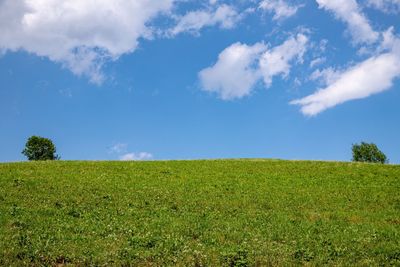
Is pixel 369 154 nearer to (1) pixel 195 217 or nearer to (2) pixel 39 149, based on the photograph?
(2) pixel 39 149

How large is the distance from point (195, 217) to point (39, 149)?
313 feet

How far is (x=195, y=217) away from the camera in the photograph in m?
24.0

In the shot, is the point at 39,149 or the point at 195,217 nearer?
the point at 195,217

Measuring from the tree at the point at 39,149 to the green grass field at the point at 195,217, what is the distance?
229 feet

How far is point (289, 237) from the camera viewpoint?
2038 cm

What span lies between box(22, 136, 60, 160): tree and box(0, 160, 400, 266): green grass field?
69.7 metres

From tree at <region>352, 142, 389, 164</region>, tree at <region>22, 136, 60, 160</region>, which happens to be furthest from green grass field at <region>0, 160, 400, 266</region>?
tree at <region>352, 142, 389, 164</region>

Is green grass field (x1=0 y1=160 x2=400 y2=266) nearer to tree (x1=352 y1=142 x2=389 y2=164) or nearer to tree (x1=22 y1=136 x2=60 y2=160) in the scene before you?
tree (x1=22 y1=136 x2=60 y2=160)

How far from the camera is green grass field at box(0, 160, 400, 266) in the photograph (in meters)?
16.6

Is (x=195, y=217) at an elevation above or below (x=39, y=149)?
below

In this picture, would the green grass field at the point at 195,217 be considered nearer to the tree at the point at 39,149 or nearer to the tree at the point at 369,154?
the tree at the point at 39,149

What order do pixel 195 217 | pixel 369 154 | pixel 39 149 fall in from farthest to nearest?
1. pixel 369 154
2. pixel 39 149
3. pixel 195 217

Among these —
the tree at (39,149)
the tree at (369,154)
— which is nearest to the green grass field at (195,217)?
the tree at (39,149)

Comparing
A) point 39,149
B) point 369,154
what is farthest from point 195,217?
point 369,154
